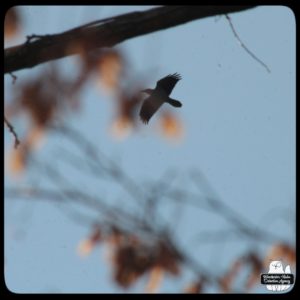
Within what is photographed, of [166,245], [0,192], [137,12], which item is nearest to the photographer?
[166,245]

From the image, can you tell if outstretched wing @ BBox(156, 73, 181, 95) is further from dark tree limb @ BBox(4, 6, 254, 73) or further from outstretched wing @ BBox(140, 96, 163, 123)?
dark tree limb @ BBox(4, 6, 254, 73)

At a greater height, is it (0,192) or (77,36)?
(77,36)

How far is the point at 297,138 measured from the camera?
1.59 meters

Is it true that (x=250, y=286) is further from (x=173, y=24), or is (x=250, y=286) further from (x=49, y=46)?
(x=49, y=46)

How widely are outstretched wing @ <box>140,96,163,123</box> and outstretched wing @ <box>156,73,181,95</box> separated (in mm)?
35

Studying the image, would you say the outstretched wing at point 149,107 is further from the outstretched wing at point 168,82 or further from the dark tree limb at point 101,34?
the dark tree limb at point 101,34

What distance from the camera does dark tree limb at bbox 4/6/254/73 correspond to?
1478mm

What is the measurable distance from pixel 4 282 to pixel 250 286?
66 centimetres

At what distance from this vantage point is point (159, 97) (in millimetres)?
1506
